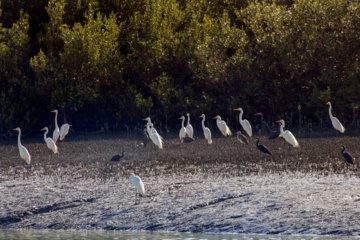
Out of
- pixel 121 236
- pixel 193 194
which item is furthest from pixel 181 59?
pixel 121 236

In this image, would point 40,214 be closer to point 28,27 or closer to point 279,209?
point 279,209

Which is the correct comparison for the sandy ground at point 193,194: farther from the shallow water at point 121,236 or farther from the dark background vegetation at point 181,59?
the dark background vegetation at point 181,59

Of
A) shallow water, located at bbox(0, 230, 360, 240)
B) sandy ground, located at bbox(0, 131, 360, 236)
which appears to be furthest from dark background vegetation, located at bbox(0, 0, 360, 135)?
shallow water, located at bbox(0, 230, 360, 240)

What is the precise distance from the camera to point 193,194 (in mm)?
11359

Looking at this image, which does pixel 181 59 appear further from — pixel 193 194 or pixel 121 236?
pixel 121 236

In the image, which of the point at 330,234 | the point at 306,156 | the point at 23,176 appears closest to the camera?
the point at 330,234

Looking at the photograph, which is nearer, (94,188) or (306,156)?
(94,188)

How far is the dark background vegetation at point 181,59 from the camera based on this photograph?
1023 inches

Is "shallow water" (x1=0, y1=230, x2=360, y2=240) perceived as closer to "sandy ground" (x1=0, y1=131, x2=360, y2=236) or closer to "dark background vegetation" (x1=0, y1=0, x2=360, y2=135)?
"sandy ground" (x1=0, y1=131, x2=360, y2=236)

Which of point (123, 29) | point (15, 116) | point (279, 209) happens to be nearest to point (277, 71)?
point (123, 29)

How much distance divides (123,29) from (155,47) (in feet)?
8.68

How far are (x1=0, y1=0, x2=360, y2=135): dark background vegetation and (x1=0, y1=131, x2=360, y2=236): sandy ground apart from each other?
955cm

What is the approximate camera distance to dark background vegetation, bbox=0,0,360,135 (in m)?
26.0

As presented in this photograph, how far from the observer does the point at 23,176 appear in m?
14.5
